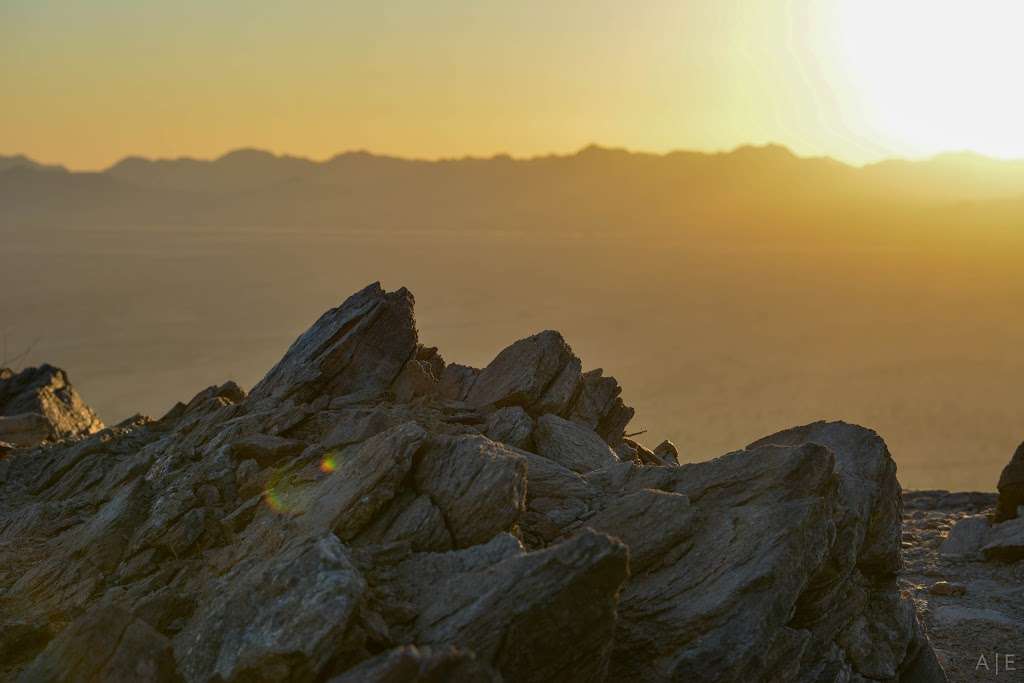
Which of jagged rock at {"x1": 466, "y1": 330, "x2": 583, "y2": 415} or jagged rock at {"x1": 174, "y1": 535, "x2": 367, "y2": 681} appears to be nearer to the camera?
jagged rock at {"x1": 174, "y1": 535, "x2": 367, "y2": 681}

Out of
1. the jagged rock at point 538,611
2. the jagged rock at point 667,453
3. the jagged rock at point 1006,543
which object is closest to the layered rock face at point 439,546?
the jagged rock at point 538,611

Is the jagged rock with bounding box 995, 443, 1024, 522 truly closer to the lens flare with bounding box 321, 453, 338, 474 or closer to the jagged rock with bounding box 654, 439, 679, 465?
the jagged rock with bounding box 654, 439, 679, 465

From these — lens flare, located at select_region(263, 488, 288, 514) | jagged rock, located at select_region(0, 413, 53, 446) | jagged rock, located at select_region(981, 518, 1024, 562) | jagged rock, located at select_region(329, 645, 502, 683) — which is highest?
lens flare, located at select_region(263, 488, 288, 514)

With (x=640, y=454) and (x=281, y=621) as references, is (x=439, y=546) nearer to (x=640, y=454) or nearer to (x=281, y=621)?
(x=281, y=621)

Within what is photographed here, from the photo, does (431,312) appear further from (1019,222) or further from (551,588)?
(1019,222)

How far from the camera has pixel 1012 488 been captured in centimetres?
2277

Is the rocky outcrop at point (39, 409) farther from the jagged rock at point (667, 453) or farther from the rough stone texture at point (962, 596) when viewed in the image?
the rough stone texture at point (962, 596)

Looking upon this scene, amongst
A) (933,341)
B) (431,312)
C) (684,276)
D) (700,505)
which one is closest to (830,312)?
(933,341)

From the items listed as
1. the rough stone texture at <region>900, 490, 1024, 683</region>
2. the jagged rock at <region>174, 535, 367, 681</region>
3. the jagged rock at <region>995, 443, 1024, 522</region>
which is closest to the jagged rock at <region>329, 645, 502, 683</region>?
the jagged rock at <region>174, 535, 367, 681</region>

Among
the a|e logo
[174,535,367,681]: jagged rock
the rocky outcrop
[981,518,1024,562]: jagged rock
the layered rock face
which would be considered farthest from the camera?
[981,518,1024,562]: jagged rock

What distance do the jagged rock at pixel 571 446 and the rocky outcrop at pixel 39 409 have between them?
42.1ft

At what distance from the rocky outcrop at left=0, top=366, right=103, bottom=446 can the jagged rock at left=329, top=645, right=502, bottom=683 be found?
15.3 m

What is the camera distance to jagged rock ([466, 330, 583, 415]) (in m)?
15.9

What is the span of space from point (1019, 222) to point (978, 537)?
13966cm
